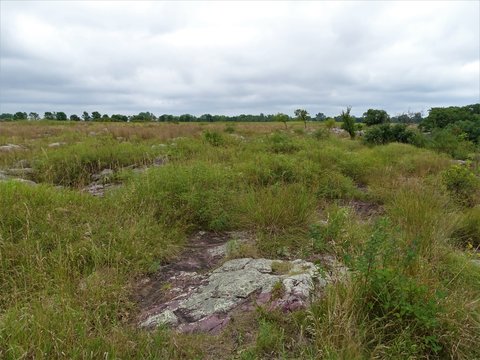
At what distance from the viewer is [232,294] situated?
2.81m

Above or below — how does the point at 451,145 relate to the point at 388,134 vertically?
below

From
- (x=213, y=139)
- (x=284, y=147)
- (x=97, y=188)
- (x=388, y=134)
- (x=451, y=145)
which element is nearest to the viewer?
(x=97, y=188)

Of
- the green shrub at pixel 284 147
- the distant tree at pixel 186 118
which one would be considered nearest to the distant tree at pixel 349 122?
the green shrub at pixel 284 147

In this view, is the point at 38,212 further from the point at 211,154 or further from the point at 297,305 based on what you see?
the point at 211,154

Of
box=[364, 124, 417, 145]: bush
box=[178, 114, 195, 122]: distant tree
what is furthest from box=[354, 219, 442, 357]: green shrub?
box=[178, 114, 195, 122]: distant tree

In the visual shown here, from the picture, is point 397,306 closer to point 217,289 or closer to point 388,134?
point 217,289

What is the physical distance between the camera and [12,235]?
3.36 m

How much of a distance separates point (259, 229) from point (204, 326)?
1773 mm

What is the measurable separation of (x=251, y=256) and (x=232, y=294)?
76cm

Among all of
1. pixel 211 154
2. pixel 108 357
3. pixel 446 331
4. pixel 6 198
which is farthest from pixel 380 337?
pixel 211 154

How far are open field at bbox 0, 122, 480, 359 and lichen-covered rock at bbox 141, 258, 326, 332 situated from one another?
0.13 m

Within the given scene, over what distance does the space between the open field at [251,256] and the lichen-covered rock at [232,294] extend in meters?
0.13

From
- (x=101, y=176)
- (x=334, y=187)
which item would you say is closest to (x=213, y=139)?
(x=101, y=176)

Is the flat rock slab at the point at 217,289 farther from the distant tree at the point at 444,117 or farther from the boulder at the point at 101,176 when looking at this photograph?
the distant tree at the point at 444,117
